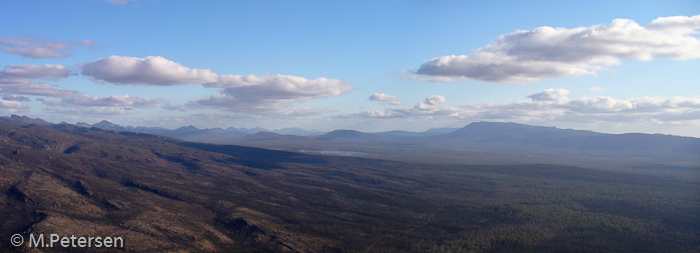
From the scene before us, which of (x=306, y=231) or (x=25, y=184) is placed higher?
(x=25, y=184)

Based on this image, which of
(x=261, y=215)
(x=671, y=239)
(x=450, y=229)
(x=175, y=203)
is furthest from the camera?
(x=175, y=203)

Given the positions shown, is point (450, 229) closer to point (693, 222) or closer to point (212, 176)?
point (693, 222)

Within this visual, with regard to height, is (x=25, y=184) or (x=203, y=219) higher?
(x=25, y=184)

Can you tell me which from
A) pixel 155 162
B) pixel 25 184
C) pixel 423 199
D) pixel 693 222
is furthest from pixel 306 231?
pixel 155 162

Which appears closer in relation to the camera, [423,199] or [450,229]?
[450,229]

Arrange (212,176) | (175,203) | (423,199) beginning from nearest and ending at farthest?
1. (175,203)
2. (423,199)
3. (212,176)

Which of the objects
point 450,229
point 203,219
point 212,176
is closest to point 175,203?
point 203,219

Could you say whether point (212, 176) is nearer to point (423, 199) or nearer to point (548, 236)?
point (423, 199)

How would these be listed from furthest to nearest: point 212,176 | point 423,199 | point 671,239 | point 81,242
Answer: point 212,176 → point 423,199 → point 671,239 → point 81,242

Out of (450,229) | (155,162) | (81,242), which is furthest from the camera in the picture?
(155,162)
